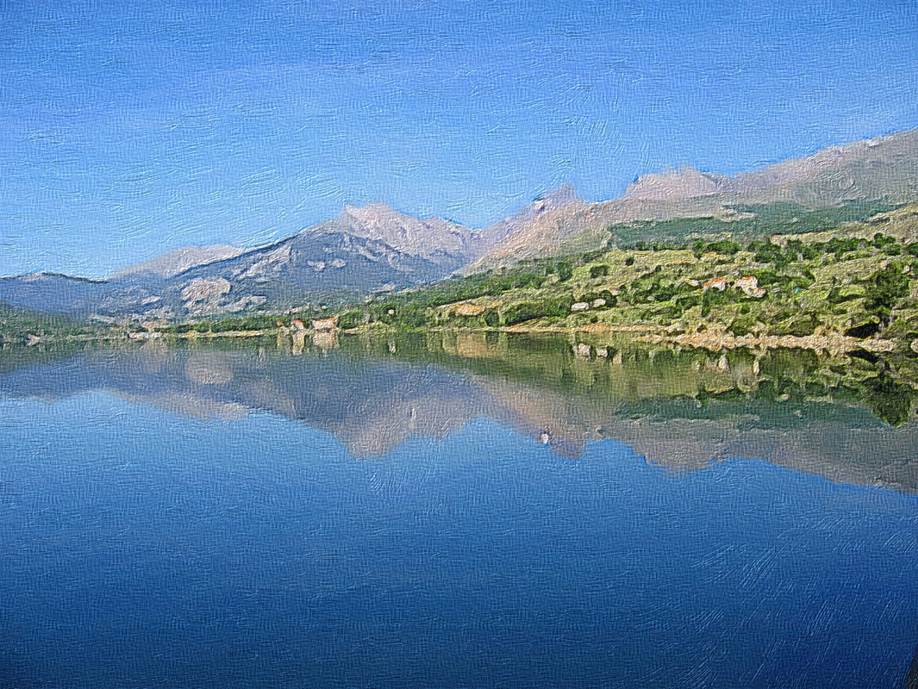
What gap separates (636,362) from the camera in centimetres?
3094

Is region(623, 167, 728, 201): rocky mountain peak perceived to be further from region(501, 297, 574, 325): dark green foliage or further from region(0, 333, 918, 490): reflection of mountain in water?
region(0, 333, 918, 490): reflection of mountain in water

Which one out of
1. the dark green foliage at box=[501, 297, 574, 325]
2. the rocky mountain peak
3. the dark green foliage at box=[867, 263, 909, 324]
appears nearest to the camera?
the dark green foliage at box=[867, 263, 909, 324]

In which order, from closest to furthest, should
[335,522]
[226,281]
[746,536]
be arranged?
1. [746,536]
2. [335,522]
3. [226,281]

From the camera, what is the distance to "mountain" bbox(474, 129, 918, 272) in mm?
121438

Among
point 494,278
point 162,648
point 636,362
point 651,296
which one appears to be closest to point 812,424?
point 162,648

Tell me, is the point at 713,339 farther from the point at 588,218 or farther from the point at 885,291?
the point at 588,218

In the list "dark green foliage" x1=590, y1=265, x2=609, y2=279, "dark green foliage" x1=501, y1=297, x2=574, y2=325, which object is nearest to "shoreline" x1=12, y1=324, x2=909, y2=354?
"dark green foliage" x1=501, y1=297, x2=574, y2=325

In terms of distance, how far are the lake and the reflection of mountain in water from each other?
0.14 m

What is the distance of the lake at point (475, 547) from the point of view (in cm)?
661

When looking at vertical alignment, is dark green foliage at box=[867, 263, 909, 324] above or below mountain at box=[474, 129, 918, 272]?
below

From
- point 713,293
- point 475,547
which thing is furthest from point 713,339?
point 475,547

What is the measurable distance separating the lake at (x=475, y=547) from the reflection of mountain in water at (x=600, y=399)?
0.46 feet

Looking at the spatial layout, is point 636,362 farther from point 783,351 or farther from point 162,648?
point 162,648

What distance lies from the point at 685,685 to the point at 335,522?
553 centimetres
